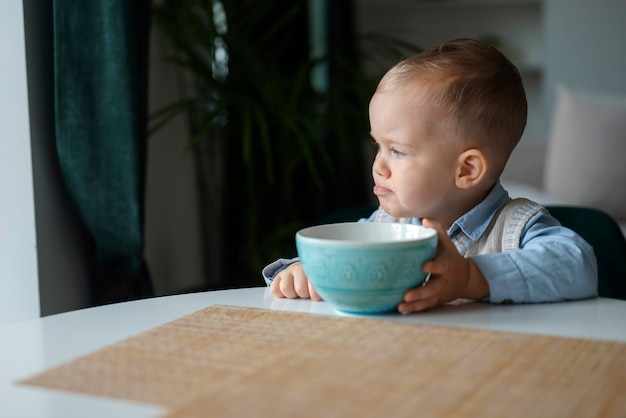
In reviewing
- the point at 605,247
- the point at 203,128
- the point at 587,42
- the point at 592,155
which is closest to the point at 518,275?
the point at 605,247

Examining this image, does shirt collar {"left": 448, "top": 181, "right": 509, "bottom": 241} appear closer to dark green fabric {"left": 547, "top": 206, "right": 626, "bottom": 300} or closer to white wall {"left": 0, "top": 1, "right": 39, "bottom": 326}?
dark green fabric {"left": 547, "top": 206, "right": 626, "bottom": 300}

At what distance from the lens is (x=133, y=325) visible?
0.81 m

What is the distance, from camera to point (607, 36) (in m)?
4.27

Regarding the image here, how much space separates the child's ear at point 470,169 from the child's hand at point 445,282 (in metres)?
0.20

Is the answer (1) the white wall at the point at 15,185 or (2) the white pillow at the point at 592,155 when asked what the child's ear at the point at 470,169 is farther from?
(2) the white pillow at the point at 592,155

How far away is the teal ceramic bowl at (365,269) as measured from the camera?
78cm

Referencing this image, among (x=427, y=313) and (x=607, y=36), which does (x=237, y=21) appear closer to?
(x=427, y=313)

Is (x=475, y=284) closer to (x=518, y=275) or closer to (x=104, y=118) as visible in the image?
(x=518, y=275)

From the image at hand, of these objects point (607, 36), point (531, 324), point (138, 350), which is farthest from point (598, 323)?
point (607, 36)

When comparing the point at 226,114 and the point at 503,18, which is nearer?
the point at 226,114

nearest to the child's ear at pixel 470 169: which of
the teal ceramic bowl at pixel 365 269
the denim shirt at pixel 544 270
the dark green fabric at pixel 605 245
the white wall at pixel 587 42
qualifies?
the denim shirt at pixel 544 270

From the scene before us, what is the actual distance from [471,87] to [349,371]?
1.67ft

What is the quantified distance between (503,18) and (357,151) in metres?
2.25

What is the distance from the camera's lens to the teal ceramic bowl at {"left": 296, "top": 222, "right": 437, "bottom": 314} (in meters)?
0.78
